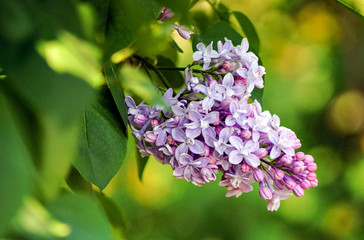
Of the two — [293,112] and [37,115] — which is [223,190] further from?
[37,115]

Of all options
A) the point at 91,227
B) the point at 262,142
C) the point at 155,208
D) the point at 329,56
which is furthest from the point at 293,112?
the point at 91,227

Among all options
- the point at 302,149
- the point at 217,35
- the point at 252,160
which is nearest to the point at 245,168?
the point at 252,160

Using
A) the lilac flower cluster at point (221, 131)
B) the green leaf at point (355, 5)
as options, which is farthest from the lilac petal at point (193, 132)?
the green leaf at point (355, 5)

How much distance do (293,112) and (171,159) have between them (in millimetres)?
983

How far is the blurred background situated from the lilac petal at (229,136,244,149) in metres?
0.84

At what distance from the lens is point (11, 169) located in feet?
0.27

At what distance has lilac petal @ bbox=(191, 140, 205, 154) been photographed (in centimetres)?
27

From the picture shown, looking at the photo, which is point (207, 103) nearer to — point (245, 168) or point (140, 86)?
point (245, 168)

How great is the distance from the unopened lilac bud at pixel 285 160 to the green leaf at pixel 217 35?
86mm

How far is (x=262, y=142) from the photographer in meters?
0.28

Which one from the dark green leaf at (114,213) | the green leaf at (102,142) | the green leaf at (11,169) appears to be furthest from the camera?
the dark green leaf at (114,213)

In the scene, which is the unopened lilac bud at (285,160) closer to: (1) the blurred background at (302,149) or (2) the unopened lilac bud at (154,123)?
(2) the unopened lilac bud at (154,123)

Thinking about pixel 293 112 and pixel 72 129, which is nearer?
pixel 72 129

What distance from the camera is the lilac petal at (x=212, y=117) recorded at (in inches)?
10.4
